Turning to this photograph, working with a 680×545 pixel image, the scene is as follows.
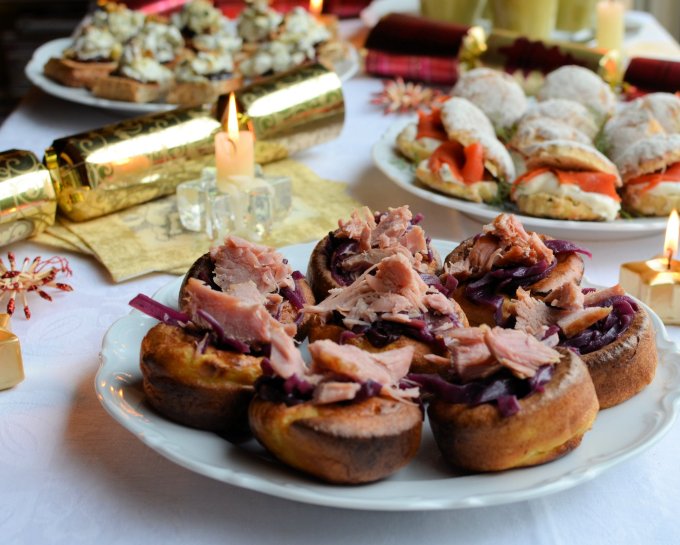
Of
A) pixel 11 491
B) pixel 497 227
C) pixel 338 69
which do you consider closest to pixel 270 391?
pixel 11 491

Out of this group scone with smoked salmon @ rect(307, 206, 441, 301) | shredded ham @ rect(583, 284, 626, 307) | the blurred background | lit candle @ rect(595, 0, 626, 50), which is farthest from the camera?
the blurred background

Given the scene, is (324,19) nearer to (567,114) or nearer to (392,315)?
(567,114)

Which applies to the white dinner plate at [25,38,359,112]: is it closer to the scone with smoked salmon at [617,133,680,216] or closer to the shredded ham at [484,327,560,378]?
the scone with smoked salmon at [617,133,680,216]

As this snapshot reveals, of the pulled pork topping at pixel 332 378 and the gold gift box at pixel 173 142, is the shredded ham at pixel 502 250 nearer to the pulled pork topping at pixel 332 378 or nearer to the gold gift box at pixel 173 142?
the pulled pork topping at pixel 332 378

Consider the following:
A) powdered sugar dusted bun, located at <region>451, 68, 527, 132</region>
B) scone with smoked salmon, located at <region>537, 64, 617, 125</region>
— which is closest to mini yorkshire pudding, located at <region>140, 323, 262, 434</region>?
powdered sugar dusted bun, located at <region>451, 68, 527, 132</region>

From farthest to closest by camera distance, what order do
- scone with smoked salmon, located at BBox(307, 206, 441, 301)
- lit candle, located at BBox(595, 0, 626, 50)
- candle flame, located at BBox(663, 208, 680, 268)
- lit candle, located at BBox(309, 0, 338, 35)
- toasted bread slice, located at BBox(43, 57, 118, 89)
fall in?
lit candle, located at BBox(309, 0, 338, 35) → lit candle, located at BBox(595, 0, 626, 50) → toasted bread slice, located at BBox(43, 57, 118, 89) → candle flame, located at BBox(663, 208, 680, 268) → scone with smoked salmon, located at BBox(307, 206, 441, 301)

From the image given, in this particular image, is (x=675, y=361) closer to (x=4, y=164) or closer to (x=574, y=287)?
(x=574, y=287)
